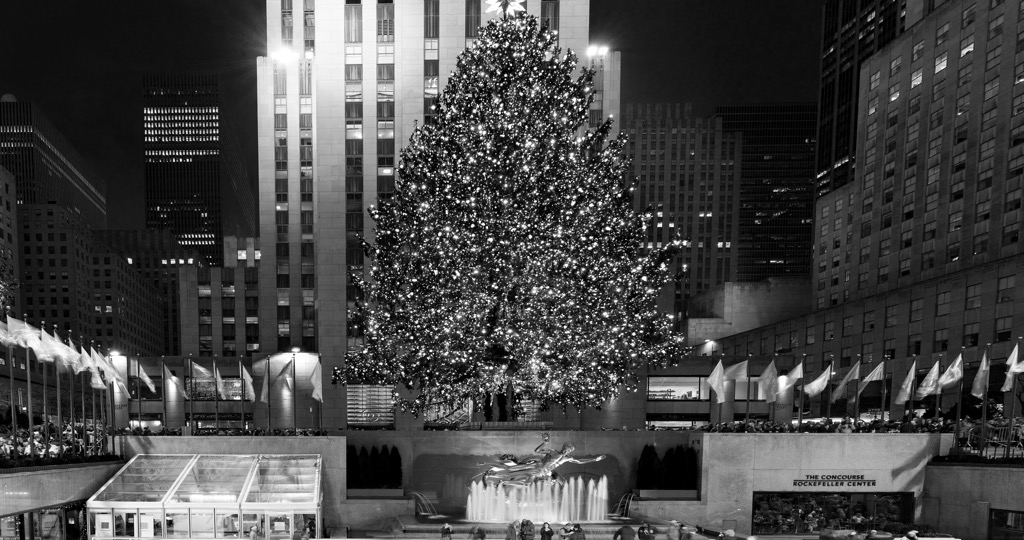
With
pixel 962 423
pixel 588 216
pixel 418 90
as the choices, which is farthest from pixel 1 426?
pixel 962 423

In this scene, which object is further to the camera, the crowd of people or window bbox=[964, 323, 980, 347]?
window bbox=[964, 323, 980, 347]

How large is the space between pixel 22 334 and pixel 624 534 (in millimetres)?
20374

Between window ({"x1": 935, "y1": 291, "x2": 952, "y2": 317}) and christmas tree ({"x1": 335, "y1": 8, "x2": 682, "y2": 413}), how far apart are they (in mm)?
44832

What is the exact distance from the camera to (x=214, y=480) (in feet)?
72.2

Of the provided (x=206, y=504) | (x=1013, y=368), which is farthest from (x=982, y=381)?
(x=206, y=504)

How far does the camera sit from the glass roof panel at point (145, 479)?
68.4 ft

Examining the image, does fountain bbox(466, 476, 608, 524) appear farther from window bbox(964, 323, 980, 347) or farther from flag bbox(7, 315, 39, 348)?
window bbox(964, 323, 980, 347)

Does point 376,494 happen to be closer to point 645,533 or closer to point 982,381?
point 645,533

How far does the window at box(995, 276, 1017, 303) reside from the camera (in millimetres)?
51531

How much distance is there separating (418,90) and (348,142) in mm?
7102

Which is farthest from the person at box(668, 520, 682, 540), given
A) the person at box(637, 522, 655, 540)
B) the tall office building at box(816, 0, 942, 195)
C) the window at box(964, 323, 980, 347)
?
the tall office building at box(816, 0, 942, 195)

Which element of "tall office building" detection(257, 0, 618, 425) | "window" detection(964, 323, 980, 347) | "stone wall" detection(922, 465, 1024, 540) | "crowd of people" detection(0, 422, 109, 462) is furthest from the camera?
"window" detection(964, 323, 980, 347)

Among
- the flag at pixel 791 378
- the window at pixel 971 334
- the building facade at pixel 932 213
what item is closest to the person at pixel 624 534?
the flag at pixel 791 378

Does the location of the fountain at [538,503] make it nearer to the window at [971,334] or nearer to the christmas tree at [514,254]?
the christmas tree at [514,254]
